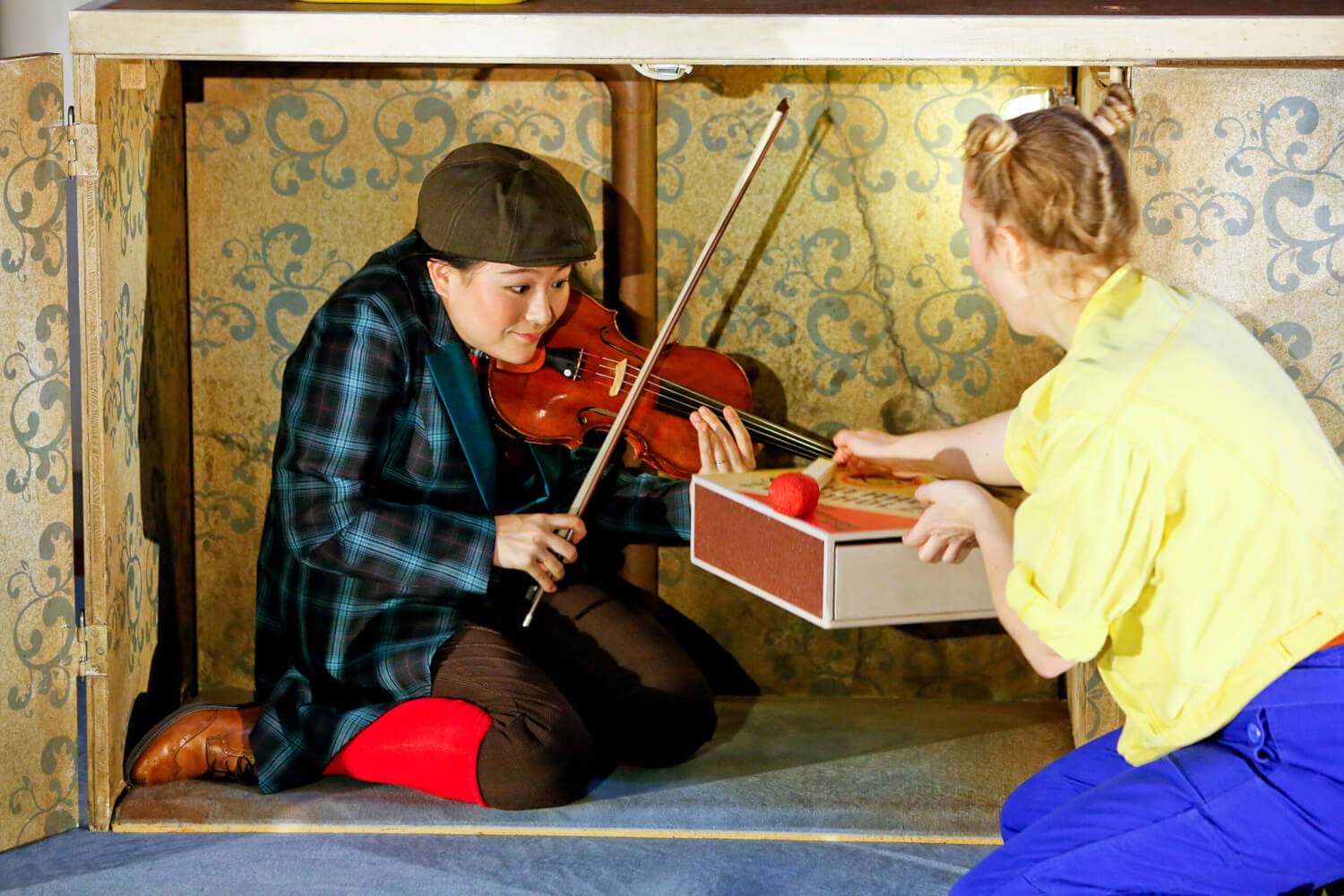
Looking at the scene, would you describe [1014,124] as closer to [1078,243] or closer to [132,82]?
[1078,243]

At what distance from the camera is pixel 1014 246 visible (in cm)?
163

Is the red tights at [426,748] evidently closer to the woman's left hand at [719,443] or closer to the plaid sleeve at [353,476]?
the plaid sleeve at [353,476]

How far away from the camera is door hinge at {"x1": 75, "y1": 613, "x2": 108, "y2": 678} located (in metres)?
2.29

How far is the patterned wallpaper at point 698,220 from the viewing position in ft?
9.08

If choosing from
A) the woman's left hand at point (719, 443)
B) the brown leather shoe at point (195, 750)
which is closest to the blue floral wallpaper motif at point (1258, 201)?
the woman's left hand at point (719, 443)

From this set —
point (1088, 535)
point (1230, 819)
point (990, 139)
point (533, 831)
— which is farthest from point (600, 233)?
point (1230, 819)

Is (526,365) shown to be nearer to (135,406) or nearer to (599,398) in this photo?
(599,398)

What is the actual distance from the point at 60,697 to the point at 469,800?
683mm

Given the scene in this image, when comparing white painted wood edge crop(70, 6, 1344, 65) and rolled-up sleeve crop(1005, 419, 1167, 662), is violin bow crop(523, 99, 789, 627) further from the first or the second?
rolled-up sleeve crop(1005, 419, 1167, 662)

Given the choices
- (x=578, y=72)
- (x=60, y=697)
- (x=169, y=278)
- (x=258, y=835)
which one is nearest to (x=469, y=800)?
(x=258, y=835)

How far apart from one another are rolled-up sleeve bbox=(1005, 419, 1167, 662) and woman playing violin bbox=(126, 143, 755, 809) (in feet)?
3.31

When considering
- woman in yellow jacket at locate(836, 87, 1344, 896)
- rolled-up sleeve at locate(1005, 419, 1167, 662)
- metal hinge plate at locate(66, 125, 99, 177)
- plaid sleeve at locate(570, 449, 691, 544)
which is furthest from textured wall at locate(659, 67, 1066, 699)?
rolled-up sleeve at locate(1005, 419, 1167, 662)

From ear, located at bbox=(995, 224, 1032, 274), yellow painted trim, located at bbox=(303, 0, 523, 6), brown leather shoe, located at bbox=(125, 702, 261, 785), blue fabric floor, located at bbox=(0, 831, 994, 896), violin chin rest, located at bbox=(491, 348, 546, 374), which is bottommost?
blue fabric floor, located at bbox=(0, 831, 994, 896)

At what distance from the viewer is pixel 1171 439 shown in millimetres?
1478
